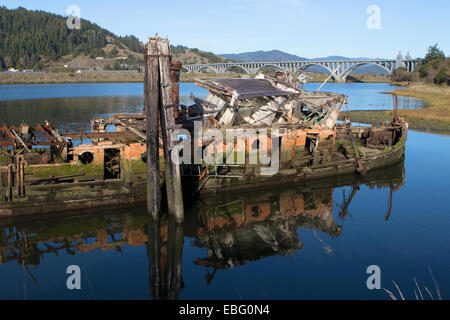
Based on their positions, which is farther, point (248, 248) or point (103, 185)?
point (103, 185)

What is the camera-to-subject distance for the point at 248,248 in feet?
44.9

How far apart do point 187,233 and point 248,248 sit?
2.54m

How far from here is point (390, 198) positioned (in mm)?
19453

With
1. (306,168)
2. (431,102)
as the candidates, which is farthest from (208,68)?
(306,168)

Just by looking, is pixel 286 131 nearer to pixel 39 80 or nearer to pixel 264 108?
pixel 264 108


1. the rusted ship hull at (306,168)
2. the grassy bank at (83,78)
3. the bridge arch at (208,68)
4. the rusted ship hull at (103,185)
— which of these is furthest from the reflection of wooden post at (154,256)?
the bridge arch at (208,68)

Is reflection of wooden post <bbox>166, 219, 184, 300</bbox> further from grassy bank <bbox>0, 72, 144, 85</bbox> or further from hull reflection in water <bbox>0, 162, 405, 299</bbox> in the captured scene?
grassy bank <bbox>0, 72, 144, 85</bbox>

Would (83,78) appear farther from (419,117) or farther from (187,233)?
(187,233)

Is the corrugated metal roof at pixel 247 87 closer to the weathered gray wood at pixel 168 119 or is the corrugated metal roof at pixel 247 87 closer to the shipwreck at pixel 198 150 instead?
the shipwreck at pixel 198 150

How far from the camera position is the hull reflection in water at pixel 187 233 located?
1256 centimetres

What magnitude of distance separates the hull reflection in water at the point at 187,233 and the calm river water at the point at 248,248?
4cm

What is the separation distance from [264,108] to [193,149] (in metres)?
5.07
